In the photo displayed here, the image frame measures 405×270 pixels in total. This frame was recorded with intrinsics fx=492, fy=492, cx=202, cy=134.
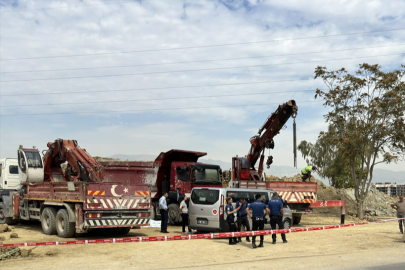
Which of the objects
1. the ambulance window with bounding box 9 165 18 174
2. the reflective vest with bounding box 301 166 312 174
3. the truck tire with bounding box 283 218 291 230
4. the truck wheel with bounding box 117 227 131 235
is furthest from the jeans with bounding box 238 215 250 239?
the ambulance window with bounding box 9 165 18 174

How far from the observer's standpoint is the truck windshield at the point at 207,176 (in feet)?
71.8

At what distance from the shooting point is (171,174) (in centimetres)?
→ 2242

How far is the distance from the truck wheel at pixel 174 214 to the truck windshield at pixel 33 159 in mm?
5784

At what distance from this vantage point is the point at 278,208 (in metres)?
15.0

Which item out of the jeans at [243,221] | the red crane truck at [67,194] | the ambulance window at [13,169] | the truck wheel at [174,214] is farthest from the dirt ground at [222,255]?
the ambulance window at [13,169]

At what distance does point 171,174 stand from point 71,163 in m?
5.54

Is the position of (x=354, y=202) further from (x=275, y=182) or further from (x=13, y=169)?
(x=13, y=169)

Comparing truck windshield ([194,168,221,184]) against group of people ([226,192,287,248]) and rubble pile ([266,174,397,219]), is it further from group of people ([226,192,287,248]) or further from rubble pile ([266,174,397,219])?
rubble pile ([266,174,397,219])

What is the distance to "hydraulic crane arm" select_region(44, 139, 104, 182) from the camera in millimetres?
17469

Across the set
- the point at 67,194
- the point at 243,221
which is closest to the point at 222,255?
the point at 243,221

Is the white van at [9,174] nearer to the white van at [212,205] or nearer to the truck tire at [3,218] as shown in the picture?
the truck tire at [3,218]

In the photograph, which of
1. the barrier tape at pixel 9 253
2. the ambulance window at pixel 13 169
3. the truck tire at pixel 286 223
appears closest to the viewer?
the barrier tape at pixel 9 253

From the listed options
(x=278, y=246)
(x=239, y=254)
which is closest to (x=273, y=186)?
(x=278, y=246)

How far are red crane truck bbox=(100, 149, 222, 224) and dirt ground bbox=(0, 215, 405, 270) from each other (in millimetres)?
5607
